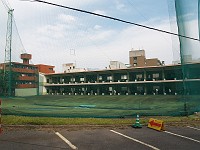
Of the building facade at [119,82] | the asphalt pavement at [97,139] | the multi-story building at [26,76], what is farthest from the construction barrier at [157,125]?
the multi-story building at [26,76]

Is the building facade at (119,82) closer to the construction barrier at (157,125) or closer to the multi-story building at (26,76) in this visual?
the multi-story building at (26,76)

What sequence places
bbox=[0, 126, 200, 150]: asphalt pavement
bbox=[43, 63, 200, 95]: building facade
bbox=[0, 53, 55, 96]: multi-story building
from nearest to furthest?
bbox=[0, 126, 200, 150]: asphalt pavement < bbox=[43, 63, 200, 95]: building facade < bbox=[0, 53, 55, 96]: multi-story building

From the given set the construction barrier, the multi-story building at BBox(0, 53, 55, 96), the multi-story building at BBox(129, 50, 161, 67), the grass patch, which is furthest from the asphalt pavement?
the multi-story building at BBox(129, 50, 161, 67)

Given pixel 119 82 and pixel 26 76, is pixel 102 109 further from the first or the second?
pixel 26 76

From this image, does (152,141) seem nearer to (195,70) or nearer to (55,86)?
(195,70)

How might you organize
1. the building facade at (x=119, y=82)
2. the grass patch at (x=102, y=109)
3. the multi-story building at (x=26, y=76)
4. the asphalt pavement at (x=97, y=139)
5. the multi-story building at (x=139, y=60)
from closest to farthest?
1. the asphalt pavement at (x=97, y=139)
2. the grass patch at (x=102, y=109)
3. the building facade at (x=119, y=82)
4. the multi-story building at (x=26, y=76)
5. the multi-story building at (x=139, y=60)

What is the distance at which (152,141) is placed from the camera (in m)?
11.3

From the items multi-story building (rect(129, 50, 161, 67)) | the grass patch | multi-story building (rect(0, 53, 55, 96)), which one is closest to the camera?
the grass patch

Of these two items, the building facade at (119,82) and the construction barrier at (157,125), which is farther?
the building facade at (119,82)

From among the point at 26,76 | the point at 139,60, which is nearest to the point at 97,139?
the point at 139,60

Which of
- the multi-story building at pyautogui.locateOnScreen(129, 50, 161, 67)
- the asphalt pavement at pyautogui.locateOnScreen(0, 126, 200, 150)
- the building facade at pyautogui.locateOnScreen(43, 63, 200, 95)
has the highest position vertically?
the multi-story building at pyautogui.locateOnScreen(129, 50, 161, 67)

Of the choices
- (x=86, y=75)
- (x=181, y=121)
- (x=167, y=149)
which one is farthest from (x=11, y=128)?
(x=86, y=75)

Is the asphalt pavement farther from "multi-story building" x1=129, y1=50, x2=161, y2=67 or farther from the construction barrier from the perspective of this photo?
"multi-story building" x1=129, y1=50, x2=161, y2=67

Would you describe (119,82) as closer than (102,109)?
No
